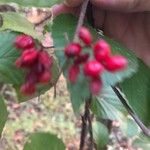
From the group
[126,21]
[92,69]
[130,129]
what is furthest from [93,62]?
[130,129]

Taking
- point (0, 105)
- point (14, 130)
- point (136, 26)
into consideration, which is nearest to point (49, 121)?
point (14, 130)

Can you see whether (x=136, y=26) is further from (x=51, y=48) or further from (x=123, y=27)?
(x=51, y=48)

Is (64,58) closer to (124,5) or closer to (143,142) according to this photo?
(124,5)

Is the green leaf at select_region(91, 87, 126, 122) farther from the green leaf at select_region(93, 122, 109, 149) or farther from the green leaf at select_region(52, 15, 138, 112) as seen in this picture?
the green leaf at select_region(93, 122, 109, 149)

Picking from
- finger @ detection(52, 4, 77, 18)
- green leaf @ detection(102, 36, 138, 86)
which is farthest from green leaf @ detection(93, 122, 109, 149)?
green leaf @ detection(102, 36, 138, 86)

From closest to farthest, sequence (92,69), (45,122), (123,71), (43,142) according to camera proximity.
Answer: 1. (92,69)
2. (123,71)
3. (43,142)
4. (45,122)

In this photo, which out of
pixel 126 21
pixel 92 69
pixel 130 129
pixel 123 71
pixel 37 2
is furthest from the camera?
pixel 130 129

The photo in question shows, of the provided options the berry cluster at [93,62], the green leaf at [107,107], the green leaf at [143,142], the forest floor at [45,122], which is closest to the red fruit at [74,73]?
the berry cluster at [93,62]

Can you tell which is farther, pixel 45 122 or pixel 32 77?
pixel 45 122
